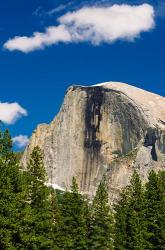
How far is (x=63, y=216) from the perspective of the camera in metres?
68.8

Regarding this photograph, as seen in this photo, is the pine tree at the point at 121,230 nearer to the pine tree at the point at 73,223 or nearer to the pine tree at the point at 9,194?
the pine tree at the point at 73,223

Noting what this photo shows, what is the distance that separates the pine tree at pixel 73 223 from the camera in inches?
2660

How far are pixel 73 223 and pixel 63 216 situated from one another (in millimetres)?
1660

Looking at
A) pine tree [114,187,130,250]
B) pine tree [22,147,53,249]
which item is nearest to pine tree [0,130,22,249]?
pine tree [22,147,53,249]

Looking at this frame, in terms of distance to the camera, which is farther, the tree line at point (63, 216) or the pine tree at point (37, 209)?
the pine tree at point (37, 209)

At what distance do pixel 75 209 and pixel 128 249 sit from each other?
9.50 m

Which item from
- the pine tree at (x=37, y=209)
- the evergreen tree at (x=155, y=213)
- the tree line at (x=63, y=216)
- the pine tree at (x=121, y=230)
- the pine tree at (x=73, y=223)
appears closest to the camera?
the tree line at (x=63, y=216)

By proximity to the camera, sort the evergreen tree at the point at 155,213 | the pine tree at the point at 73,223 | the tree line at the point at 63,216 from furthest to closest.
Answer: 1. the evergreen tree at the point at 155,213
2. the pine tree at the point at 73,223
3. the tree line at the point at 63,216

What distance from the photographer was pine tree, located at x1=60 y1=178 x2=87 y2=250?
6756cm

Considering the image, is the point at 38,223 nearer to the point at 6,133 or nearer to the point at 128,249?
the point at 6,133

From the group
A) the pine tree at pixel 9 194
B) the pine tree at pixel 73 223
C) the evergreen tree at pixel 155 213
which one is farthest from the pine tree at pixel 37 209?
the evergreen tree at pixel 155 213

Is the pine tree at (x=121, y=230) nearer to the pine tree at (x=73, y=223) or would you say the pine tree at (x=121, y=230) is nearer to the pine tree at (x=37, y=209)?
the pine tree at (x=73, y=223)

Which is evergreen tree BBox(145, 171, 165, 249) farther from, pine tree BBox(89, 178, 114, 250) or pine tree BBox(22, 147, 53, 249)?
pine tree BBox(22, 147, 53, 249)

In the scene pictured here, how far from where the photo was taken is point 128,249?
71375 millimetres
